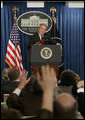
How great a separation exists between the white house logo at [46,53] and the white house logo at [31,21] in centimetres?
225

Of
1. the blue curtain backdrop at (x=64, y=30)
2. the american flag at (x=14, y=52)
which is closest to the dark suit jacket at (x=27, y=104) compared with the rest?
the american flag at (x=14, y=52)

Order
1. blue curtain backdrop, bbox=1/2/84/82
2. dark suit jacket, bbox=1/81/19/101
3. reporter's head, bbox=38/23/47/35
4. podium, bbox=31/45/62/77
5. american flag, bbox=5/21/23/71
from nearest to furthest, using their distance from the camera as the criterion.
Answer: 1. dark suit jacket, bbox=1/81/19/101
2. podium, bbox=31/45/62/77
3. reporter's head, bbox=38/23/47/35
4. american flag, bbox=5/21/23/71
5. blue curtain backdrop, bbox=1/2/84/82

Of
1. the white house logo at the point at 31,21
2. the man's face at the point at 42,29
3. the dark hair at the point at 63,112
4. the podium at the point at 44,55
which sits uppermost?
the white house logo at the point at 31,21

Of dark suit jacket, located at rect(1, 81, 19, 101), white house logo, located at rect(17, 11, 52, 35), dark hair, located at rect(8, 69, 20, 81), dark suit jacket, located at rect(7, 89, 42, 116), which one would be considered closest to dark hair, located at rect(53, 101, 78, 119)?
dark suit jacket, located at rect(7, 89, 42, 116)

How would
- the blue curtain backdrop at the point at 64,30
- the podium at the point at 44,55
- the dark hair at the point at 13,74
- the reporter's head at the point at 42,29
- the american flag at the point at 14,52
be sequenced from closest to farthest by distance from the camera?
the dark hair at the point at 13,74
the podium at the point at 44,55
the reporter's head at the point at 42,29
the american flag at the point at 14,52
the blue curtain backdrop at the point at 64,30

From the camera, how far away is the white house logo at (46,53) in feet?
15.9

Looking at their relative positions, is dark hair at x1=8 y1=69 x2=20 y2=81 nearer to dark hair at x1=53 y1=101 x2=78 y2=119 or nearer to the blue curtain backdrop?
dark hair at x1=53 y1=101 x2=78 y2=119

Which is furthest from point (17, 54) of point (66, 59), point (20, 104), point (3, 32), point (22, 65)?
point (20, 104)

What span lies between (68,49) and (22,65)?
157 cm

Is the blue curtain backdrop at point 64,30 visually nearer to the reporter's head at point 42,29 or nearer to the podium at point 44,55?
the reporter's head at point 42,29

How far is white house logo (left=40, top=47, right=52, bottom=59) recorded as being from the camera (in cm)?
484

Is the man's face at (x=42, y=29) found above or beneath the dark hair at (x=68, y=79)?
above

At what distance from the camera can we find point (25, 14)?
7.01 metres

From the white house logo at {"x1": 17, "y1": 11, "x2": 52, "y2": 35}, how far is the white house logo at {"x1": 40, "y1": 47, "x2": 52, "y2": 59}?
2246 mm
